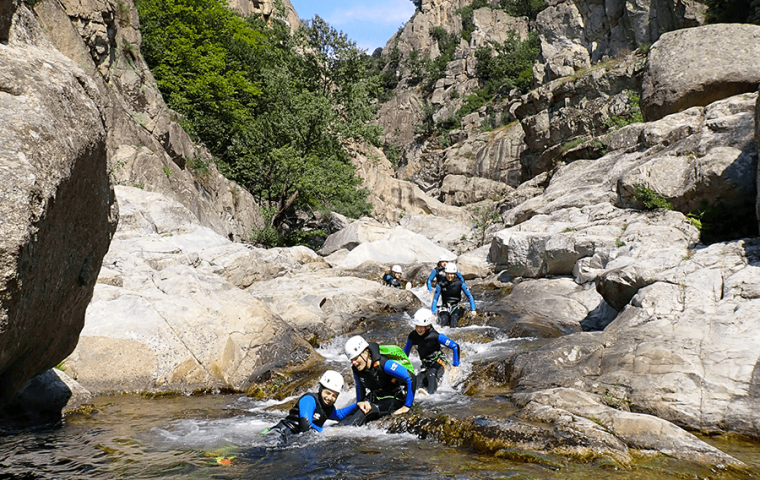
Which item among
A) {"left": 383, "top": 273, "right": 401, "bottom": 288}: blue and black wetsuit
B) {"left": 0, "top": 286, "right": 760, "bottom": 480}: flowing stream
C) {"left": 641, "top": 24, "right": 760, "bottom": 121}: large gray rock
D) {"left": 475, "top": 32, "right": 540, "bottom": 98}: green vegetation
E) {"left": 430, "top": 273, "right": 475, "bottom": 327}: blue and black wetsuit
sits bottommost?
{"left": 0, "top": 286, "right": 760, "bottom": 480}: flowing stream

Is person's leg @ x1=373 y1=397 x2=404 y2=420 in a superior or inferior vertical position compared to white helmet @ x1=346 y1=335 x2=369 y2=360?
inferior

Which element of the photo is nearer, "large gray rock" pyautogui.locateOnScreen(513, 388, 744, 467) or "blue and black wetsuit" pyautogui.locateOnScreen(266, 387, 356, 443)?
"large gray rock" pyautogui.locateOnScreen(513, 388, 744, 467)

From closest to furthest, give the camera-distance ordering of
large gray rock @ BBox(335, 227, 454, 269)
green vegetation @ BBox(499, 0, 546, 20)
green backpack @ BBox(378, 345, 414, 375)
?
green backpack @ BBox(378, 345, 414, 375) < large gray rock @ BBox(335, 227, 454, 269) < green vegetation @ BBox(499, 0, 546, 20)

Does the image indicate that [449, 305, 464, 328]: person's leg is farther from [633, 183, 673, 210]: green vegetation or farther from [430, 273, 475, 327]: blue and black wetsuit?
[633, 183, 673, 210]: green vegetation

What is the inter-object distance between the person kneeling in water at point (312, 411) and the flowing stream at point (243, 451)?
15 cm

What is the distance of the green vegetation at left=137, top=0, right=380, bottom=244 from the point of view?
91.4ft

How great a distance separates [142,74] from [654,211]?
21.7 m

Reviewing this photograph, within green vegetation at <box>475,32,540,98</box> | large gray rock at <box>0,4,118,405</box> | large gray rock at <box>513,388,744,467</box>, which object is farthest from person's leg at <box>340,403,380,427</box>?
green vegetation at <box>475,32,540,98</box>

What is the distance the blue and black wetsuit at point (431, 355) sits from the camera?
9.25 meters

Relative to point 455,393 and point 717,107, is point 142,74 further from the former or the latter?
point 717,107

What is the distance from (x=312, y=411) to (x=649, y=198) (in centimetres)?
1306

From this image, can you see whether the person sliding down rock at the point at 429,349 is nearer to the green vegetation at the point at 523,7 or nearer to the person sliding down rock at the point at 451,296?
the person sliding down rock at the point at 451,296

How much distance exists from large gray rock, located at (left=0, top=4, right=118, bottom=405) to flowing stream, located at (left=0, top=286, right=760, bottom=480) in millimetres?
1233

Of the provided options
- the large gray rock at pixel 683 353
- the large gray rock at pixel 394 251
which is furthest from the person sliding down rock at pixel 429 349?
the large gray rock at pixel 394 251
